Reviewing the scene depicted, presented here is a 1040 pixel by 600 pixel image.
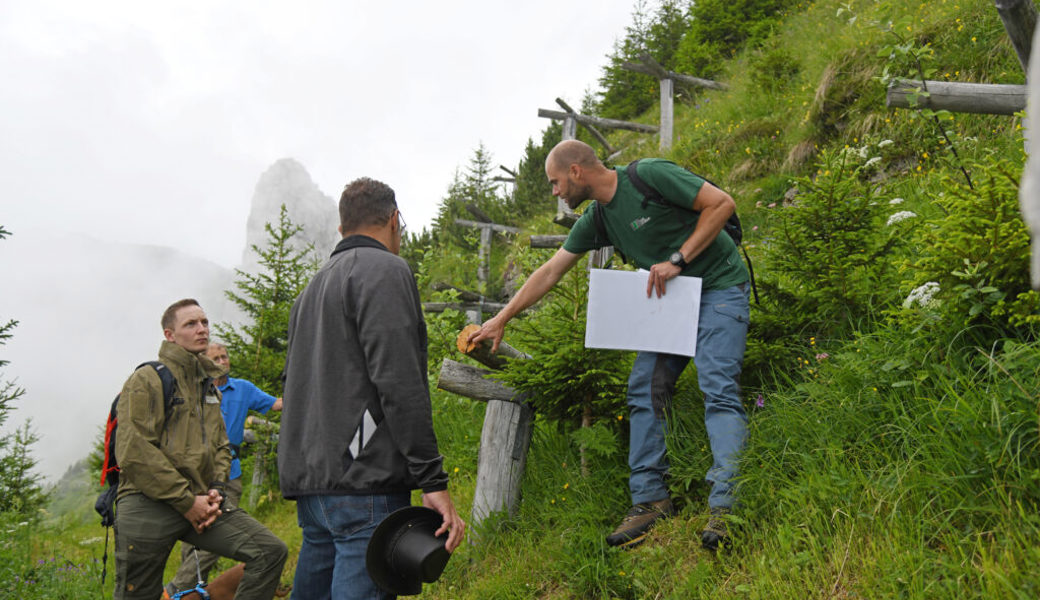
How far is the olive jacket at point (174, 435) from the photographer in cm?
377

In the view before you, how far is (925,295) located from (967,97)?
35.8 inches

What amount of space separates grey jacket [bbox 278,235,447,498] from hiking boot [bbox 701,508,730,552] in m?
1.34

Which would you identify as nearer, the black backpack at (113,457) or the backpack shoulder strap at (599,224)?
the backpack shoulder strap at (599,224)

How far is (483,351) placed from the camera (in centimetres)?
430

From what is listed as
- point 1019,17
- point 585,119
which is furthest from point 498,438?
point 585,119

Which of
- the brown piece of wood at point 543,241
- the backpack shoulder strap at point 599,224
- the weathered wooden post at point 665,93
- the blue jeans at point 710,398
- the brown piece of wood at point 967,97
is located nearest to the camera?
the brown piece of wood at point 967,97

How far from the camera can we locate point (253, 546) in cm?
415

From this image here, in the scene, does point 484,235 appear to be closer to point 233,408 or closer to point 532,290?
point 233,408

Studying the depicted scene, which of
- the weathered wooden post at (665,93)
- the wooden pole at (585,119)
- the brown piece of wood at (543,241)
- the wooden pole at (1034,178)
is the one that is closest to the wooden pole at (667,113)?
the weathered wooden post at (665,93)

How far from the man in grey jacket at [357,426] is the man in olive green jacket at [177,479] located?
1.48 m

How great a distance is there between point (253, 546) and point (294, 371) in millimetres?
1914

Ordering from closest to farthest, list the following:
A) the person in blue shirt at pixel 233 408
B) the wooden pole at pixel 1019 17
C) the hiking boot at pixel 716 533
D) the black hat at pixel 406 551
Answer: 1. the wooden pole at pixel 1019 17
2. the black hat at pixel 406 551
3. the hiking boot at pixel 716 533
4. the person in blue shirt at pixel 233 408

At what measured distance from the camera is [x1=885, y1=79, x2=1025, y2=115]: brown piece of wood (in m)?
2.99

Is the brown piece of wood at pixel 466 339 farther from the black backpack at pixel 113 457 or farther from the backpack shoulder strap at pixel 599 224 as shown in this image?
the black backpack at pixel 113 457
